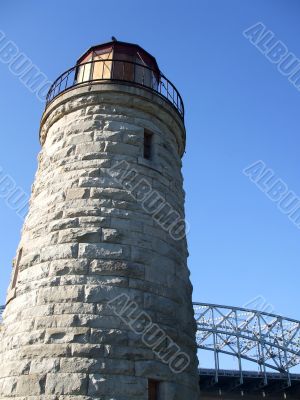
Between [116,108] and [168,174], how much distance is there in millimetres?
1699

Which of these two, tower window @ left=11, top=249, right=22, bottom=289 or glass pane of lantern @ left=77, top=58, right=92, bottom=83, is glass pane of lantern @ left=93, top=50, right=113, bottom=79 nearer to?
glass pane of lantern @ left=77, top=58, right=92, bottom=83

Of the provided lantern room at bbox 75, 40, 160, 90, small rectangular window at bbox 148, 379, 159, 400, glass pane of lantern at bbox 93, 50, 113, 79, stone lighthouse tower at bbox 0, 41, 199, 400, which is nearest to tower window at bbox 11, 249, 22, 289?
stone lighthouse tower at bbox 0, 41, 199, 400

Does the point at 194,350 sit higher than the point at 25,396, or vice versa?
the point at 194,350

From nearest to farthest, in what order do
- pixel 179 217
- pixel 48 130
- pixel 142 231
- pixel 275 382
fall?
pixel 142 231 < pixel 179 217 < pixel 48 130 < pixel 275 382

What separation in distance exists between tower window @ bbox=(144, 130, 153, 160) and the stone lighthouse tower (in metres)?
0.03

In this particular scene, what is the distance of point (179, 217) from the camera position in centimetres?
800

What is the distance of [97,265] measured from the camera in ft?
20.8

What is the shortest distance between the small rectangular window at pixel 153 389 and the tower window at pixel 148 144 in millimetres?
4135

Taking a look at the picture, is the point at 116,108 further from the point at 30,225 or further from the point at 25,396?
the point at 25,396

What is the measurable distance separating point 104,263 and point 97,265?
0.12 meters

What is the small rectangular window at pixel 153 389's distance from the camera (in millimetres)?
5861

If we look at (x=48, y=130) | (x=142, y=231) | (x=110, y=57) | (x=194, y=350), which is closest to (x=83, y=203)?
(x=142, y=231)

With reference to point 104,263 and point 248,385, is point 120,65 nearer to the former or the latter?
point 104,263

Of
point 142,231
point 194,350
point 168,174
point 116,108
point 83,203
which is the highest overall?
point 116,108
